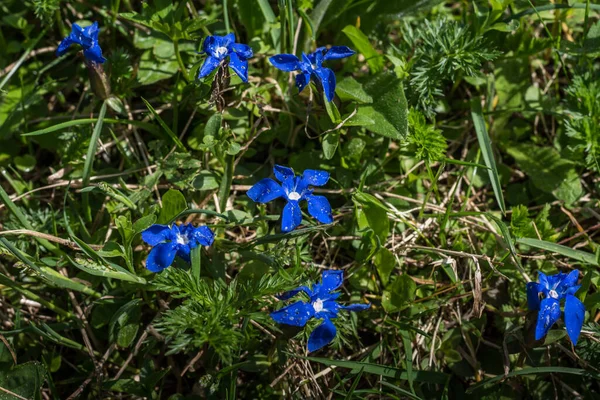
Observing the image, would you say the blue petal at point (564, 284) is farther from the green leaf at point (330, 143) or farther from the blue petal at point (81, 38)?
the blue petal at point (81, 38)

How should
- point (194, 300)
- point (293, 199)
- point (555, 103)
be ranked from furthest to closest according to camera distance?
point (555, 103) < point (293, 199) < point (194, 300)

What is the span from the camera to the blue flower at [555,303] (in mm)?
2203

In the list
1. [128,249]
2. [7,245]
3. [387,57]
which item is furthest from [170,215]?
[387,57]

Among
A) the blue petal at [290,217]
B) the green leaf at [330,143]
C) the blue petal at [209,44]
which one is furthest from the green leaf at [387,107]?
the blue petal at [209,44]

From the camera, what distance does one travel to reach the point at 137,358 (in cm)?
262

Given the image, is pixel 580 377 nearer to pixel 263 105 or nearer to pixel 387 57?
pixel 387 57

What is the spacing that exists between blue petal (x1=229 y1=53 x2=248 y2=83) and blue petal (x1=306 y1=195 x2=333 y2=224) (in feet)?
1.82

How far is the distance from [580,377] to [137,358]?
198cm

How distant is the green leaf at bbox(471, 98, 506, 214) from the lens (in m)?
2.72

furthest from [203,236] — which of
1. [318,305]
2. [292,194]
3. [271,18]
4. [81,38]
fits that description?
[271,18]

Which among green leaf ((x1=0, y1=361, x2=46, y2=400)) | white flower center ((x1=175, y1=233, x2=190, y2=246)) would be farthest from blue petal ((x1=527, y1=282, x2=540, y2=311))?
green leaf ((x1=0, y1=361, x2=46, y2=400))

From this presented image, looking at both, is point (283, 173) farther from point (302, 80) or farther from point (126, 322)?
point (126, 322)

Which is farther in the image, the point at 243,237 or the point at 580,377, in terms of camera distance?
the point at 243,237

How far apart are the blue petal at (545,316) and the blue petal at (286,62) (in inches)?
53.1
